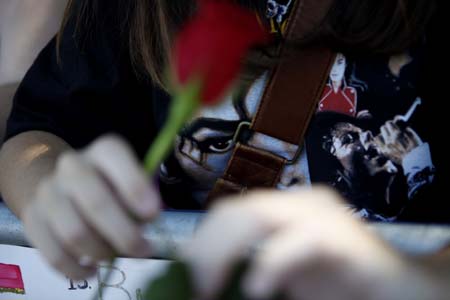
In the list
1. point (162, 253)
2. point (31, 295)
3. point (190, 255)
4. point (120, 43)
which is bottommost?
point (31, 295)

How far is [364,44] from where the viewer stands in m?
0.71

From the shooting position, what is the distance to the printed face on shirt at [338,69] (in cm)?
73

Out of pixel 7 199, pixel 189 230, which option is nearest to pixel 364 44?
pixel 189 230

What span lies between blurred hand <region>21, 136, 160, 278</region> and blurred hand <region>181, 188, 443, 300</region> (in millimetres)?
33

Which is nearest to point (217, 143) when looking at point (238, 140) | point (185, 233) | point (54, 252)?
point (238, 140)

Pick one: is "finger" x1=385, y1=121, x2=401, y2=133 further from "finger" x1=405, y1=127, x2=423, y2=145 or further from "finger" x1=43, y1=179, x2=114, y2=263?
"finger" x1=43, y1=179, x2=114, y2=263

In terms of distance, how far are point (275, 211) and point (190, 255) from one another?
44 mm

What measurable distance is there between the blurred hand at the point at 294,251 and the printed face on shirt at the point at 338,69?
422 mm

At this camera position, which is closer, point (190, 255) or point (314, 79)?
point (190, 255)

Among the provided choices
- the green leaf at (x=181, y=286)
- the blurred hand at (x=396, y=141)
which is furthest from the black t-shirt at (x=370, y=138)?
the green leaf at (x=181, y=286)

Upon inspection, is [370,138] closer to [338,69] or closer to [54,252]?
[338,69]

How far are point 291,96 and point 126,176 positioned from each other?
41cm

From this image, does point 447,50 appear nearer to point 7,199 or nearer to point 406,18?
point 406,18

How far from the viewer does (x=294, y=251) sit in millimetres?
291
